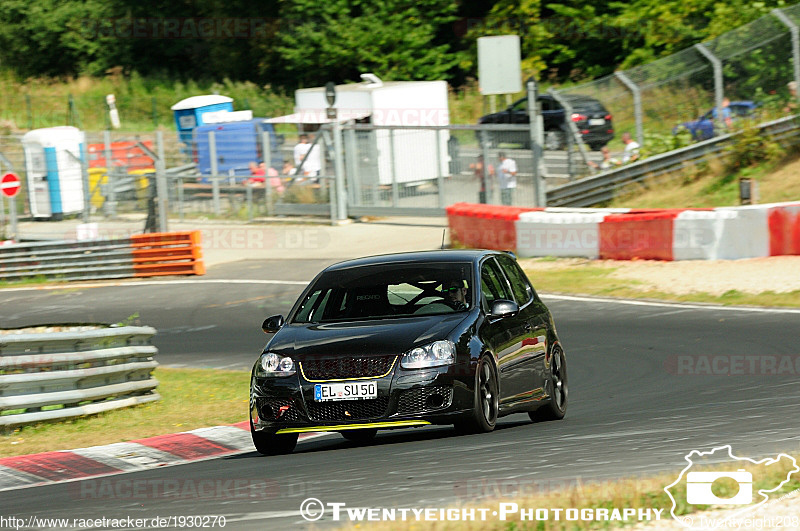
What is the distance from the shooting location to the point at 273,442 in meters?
9.01

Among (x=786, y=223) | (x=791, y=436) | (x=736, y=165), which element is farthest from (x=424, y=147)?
(x=791, y=436)

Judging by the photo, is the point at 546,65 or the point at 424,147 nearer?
the point at 424,147

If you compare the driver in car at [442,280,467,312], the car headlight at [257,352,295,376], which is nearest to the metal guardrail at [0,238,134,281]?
the driver in car at [442,280,467,312]

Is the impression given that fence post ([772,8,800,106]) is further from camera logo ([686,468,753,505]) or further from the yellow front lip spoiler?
camera logo ([686,468,753,505])

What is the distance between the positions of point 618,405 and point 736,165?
16.8 m

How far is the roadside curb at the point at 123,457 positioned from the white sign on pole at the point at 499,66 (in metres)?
15.0

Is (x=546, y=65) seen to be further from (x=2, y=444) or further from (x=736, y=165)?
(x=2, y=444)

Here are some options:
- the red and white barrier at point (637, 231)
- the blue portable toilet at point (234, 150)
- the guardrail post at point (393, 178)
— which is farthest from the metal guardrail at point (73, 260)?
A: the blue portable toilet at point (234, 150)

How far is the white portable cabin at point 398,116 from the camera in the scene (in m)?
29.2

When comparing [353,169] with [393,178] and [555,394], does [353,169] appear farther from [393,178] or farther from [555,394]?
[555,394]

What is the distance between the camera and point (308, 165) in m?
31.8

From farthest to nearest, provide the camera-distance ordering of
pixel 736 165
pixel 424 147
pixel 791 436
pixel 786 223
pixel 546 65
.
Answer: pixel 546 65 < pixel 424 147 < pixel 736 165 < pixel 786 223 < pixel 791 436

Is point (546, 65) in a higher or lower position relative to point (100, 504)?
higher

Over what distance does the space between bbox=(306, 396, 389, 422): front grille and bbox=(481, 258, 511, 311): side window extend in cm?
131
